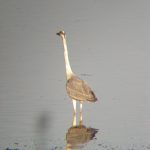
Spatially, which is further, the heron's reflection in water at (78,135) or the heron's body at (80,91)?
the heron's body at (80,91)

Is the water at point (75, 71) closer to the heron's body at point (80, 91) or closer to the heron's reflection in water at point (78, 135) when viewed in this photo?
the heron's reflection in water at point (78, 135)

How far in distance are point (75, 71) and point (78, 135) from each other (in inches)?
213

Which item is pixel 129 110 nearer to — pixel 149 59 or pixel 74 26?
pixel 149 59

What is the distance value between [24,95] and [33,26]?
822 cm

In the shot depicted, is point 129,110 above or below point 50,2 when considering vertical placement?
below

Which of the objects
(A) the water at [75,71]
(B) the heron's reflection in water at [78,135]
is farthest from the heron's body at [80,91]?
(B) the heron's reflection in water at [78,135]

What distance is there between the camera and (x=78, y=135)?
32.3 ft

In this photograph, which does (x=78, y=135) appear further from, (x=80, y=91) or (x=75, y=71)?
(x=75, y=71)

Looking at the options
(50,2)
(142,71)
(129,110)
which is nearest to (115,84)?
(142,71)

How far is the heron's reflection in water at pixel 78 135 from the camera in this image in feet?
30.1

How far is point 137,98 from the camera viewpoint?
1253 centimetres

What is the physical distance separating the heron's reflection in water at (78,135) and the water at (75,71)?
0.05ft

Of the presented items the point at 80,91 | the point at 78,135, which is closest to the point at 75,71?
the point at 80,91

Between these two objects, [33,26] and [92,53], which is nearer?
[92,53]
